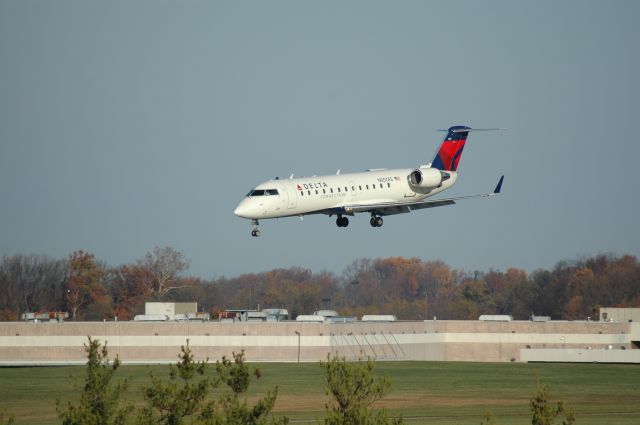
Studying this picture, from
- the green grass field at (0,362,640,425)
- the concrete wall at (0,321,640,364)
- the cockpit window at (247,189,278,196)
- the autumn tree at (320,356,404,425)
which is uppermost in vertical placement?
the cockpit window at (247,189,278,196)

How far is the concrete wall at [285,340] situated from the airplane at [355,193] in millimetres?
24994

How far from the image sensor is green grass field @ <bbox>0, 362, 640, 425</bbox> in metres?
61.5

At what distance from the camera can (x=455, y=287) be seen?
183000 millimetres

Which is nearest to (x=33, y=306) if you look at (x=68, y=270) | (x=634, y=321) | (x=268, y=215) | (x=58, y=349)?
(x=68, y=270)

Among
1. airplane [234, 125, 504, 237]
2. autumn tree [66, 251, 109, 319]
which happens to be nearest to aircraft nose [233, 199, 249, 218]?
airplane [234, 125, 504, 237]

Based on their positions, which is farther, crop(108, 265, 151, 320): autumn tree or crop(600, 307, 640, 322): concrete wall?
crop(108, 265, 151, 320): autumn tree

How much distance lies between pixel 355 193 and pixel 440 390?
1412 centimetres

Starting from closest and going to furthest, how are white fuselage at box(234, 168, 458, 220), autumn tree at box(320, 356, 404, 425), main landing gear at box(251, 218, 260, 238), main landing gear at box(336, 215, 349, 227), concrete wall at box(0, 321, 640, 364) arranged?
autumn tree at box(320, 356, 404, 425)
main landing gear at box(251, 218, 260, 238)
white fuselage at box(234, 168, 458, 220)
main landing gear at box(336, 215, 349, 227)
concrete wall at box(0, 321, 640, 364)

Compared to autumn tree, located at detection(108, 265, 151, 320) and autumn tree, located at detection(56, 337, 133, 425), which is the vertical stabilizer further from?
autumn tree, located at detection(108, 265, 151, 320)

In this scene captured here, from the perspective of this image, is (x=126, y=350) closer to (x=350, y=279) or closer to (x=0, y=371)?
(x=0, y=371)

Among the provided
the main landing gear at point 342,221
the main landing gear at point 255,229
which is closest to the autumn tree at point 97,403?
the main landing gear at point 255,229

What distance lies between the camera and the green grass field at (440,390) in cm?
6147

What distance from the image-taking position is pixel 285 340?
95812mm

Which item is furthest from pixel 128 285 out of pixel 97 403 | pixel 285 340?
pixel 97 403
